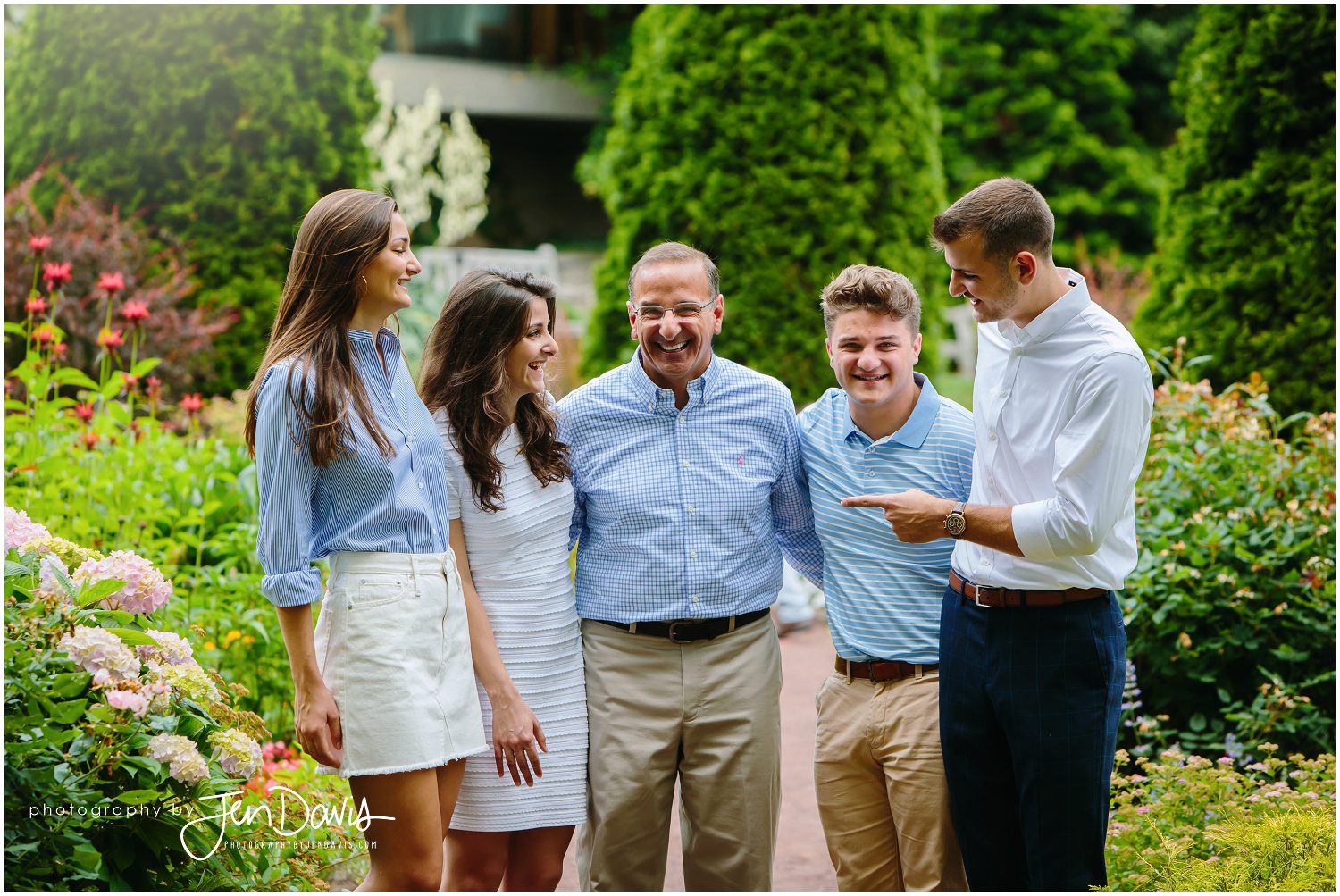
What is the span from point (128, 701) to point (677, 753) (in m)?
1.28

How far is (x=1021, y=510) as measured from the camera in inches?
96.3

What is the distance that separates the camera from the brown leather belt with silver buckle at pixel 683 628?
2.85 meters

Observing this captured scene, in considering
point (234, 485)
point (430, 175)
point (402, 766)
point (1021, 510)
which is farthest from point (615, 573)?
point (430, 175)

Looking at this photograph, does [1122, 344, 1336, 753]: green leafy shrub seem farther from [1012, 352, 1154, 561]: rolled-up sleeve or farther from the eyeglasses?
the eyeglasses

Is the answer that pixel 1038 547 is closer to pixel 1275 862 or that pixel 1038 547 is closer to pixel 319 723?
pixel 1275 862

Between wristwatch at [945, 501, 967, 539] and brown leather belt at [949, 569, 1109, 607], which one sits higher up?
wristwatch at [945, 501, 967, 539]

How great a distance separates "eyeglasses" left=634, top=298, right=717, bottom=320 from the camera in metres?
2.88

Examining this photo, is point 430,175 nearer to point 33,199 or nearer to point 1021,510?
point 33,199

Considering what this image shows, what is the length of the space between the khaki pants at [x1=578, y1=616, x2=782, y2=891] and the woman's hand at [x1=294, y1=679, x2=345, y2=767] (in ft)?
2.32

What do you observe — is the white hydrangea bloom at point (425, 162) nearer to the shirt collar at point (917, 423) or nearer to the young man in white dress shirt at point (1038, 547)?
the shirt collar at point (917, 423)

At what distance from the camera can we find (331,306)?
8.02 feet

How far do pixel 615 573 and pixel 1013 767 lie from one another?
104 centimetres

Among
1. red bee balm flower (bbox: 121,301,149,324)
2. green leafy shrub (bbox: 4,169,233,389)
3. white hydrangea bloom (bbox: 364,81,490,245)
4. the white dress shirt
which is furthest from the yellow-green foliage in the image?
white hydrangea bloom (bbox: 364,81,490,245)

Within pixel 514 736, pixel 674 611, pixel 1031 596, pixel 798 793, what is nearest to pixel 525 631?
pixel 514 736
